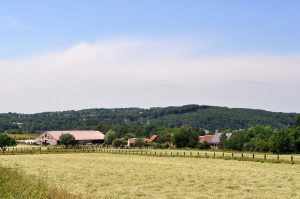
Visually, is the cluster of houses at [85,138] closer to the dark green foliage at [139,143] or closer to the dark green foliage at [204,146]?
the dark green foliage at [139,143]

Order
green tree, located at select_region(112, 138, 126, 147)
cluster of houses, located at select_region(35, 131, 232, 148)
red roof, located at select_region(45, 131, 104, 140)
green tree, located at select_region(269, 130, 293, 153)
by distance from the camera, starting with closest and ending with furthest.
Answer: green tree, located at select_region(269, 130, 293, 153) < green tree, located at select_region(112, 138, 126, 147) < cluster of houses, located at select_region(35, 131, 232, 148) < red roof, located at select_region(45, 131, 104, 140)

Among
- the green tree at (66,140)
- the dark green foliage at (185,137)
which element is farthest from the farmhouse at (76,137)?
the dark green foliage at (185,137)

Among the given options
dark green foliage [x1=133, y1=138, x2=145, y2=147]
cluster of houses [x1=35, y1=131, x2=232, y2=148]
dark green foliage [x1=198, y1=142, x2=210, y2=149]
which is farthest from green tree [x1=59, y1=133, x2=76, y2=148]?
dark green foliage [x1=198, y1=142, x2=210, y2=149]

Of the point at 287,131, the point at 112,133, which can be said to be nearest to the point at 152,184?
the point at 287,131

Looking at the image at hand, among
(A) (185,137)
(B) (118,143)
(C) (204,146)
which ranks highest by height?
(A) (185,137)

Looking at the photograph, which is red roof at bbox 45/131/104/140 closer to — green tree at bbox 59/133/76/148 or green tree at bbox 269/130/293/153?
green tree at bbox 59/133/76/148

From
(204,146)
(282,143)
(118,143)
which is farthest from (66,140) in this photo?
(282,143)

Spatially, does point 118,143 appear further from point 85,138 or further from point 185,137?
point 85,138

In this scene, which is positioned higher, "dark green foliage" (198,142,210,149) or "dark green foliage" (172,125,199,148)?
"dark green foliage" (172,125,199,148)

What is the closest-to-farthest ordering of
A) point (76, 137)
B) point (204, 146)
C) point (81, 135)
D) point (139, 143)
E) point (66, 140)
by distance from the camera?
1. point (204, 146)
2. point (66, 140)
3. point (139, 143)
4. point (76, 137)
5. point (81, 135)

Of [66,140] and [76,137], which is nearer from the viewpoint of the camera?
[66,140]

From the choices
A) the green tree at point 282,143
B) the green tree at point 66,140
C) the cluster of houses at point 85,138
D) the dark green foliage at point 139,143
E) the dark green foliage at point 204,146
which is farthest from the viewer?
the cluster of houses at point 85,138

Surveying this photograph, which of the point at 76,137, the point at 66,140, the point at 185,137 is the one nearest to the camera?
the point at 185,137

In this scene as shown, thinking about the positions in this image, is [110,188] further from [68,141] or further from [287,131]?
[68,141]
